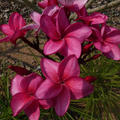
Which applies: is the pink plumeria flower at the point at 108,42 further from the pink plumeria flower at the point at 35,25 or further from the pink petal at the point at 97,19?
the pink plumeria flower at the point at 35,25

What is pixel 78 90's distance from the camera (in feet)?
2.22

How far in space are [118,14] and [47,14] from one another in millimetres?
2182

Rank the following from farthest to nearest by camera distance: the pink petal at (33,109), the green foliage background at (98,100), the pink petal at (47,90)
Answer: the green foliage background at (98,100)
the pink petal at (33,109)
the pink petal at (47,90)

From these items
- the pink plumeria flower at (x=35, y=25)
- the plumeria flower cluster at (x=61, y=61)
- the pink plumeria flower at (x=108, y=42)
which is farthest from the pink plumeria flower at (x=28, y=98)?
the pink plumeria flower at (x=108, y=42)

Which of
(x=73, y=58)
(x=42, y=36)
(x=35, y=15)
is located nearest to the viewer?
(x=73, y=58)

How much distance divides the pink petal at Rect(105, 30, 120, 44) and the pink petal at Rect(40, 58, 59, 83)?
28 cm

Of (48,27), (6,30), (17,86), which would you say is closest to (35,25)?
(48,27)

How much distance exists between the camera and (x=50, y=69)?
719 millimetres

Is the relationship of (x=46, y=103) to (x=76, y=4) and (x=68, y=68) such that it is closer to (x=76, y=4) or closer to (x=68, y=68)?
(x=68, y=68)

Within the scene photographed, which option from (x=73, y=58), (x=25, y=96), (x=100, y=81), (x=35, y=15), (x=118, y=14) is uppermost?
(x=35, y=15)

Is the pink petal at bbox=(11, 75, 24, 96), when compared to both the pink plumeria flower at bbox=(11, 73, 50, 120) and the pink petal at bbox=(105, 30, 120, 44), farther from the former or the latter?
the pink petal at bbox=(105, 30, 120, 44)

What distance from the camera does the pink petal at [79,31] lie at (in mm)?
686

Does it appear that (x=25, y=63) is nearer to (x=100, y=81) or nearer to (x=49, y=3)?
(x=100, y=81)

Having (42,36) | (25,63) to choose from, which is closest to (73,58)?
(25,63)
